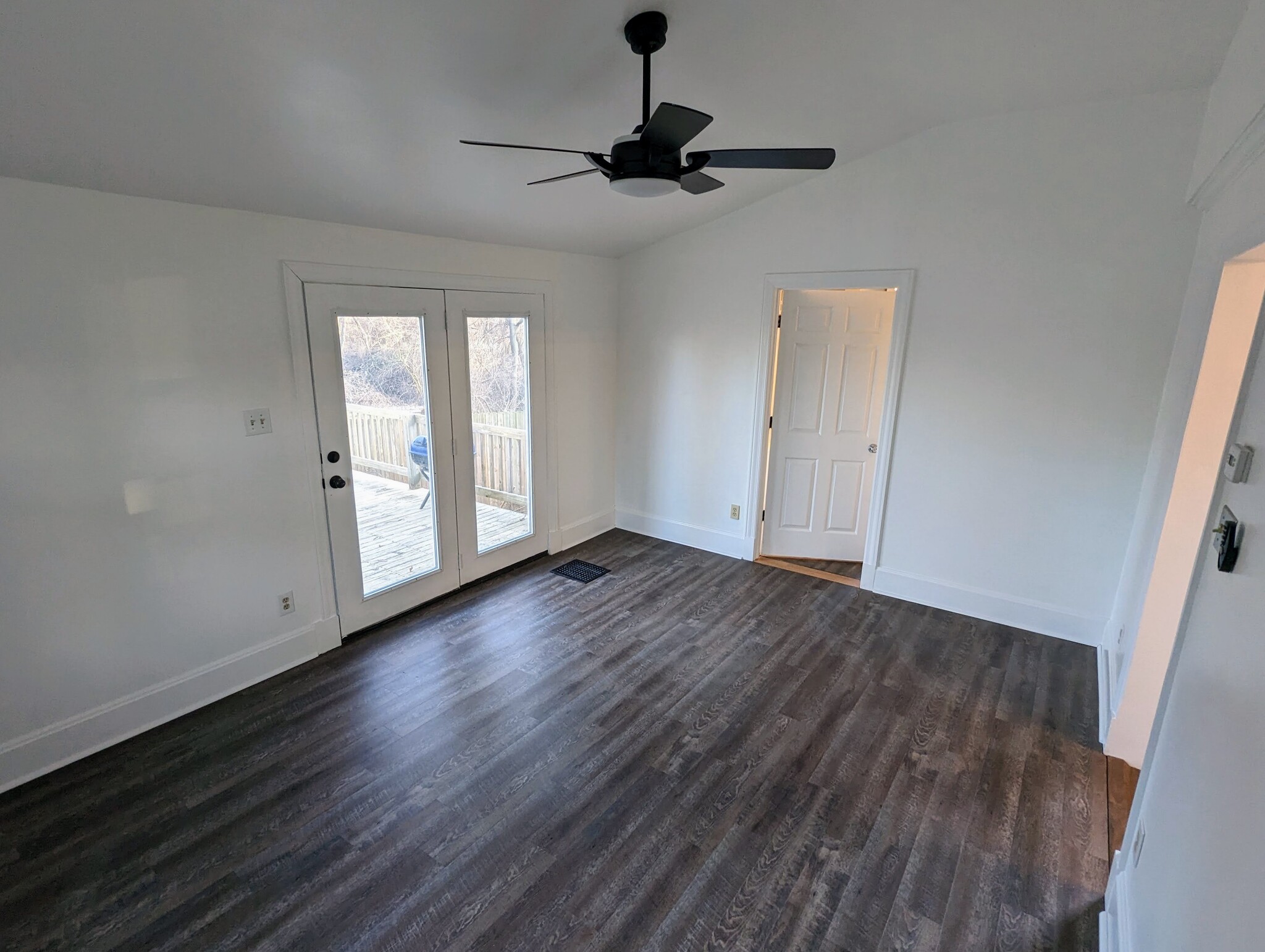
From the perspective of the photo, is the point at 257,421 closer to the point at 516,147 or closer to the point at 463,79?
the point at 463,79

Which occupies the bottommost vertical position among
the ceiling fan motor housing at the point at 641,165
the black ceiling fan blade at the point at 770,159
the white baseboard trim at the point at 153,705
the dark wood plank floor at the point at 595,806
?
the dark wood plank floor at the point at 595,806

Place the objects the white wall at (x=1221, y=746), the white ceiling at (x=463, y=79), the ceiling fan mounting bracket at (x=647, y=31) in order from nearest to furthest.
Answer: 1. the white wall at (x=1221, y=746)
2. the white ceiling at (x=463, y=79)
3. the ceiling fan mounting bracket at (x=647, y=31)

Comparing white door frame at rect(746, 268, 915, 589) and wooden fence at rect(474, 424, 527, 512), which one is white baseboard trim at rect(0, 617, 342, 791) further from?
white door frame at rect(746, 268, 915, 589)

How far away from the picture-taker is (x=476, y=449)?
4.16m

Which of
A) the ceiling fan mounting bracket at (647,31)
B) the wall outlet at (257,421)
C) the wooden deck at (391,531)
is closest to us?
the ceiling fan mounting bracket at (647,31)

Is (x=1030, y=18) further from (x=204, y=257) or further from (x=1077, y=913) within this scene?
(x=204, y=257)

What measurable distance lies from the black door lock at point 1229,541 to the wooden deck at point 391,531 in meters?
3.54

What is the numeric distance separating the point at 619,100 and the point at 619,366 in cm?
274

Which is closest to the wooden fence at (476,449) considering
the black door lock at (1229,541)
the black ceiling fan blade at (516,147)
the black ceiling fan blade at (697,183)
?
the black ceiling fan blade at (516,147)

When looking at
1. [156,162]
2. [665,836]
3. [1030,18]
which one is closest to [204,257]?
[156,162]

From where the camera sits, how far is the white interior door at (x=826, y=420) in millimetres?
4398

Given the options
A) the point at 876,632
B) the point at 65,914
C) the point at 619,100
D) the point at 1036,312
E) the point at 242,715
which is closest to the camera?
the point at 65,914

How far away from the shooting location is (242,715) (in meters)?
2.91

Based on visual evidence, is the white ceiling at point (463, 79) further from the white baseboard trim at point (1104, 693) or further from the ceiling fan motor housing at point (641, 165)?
the white baseboard trim at point (1104, 693)
